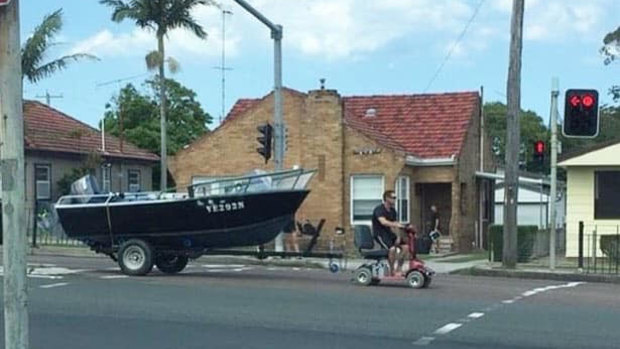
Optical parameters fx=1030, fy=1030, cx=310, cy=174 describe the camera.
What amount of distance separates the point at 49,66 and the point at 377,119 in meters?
11.3

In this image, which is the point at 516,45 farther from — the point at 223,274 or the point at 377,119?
the point at 377,119

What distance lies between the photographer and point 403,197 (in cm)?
3275

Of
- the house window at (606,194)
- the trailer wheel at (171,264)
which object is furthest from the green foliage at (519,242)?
the trailer wheel at (171,264)

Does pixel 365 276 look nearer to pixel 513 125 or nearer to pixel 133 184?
pixel 513 125

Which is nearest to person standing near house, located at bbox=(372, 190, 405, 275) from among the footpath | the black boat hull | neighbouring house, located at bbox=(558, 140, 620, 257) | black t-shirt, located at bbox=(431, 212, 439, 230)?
the black boat hull

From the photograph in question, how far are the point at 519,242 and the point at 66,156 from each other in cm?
2097

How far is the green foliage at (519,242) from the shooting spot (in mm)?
26219

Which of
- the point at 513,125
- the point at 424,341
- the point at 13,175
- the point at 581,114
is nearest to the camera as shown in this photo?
the point at 13,175

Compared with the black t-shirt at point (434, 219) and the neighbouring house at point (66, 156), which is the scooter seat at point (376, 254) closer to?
the black t-shirt at point (434, 219)

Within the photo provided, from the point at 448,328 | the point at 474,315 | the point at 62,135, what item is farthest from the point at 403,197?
the point at 448,328

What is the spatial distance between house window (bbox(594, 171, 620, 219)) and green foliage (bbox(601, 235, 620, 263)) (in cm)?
236

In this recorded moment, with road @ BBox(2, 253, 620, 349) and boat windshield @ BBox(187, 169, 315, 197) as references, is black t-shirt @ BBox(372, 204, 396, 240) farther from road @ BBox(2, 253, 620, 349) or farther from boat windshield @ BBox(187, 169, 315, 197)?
boat windshield @ BBox(187, 169, 315, 197)

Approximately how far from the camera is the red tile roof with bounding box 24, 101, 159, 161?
1590 inches

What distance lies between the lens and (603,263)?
83.6ft
